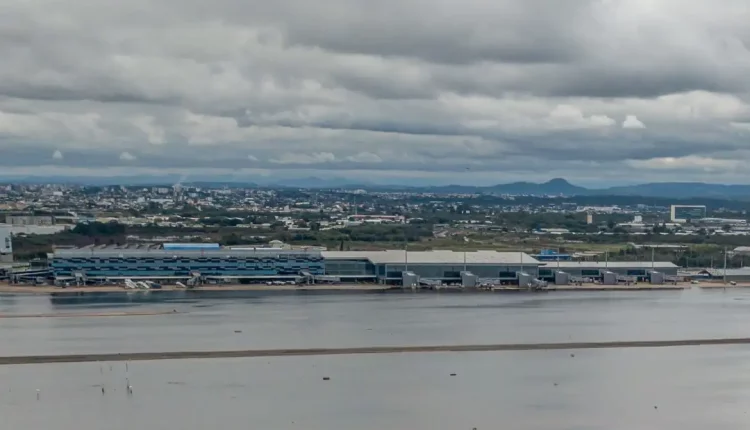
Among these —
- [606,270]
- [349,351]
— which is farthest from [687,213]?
[349,351]

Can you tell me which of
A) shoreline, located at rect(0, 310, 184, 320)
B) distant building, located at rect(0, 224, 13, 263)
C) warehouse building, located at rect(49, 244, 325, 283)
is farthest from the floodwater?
distant building, located at rect(0, 224, 13, 263)

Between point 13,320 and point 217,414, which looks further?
point 13,320

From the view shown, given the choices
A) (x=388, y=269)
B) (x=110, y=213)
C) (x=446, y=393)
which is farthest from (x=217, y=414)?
(x=110, y=213)

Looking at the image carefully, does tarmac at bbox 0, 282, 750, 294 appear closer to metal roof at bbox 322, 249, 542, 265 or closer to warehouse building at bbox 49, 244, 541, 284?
warehouse building at bbox 49, 244, 541, 284

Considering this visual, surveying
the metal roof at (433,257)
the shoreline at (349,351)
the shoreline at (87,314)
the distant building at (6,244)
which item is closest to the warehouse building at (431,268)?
the metal roof at (433,257)

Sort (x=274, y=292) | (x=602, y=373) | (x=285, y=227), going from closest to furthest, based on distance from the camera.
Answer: (x=602, y=373) < (x=274, y=292) < (x=285, y=227)

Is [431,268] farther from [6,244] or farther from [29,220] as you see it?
[29,220]

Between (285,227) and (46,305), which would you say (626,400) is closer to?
(46,305)
